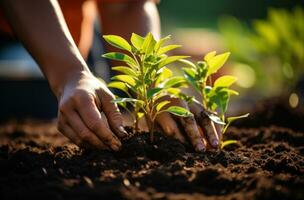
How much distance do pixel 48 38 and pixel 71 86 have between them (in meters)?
0.25

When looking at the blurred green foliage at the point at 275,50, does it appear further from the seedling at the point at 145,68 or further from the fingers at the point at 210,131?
the seedling at the point at 145,68

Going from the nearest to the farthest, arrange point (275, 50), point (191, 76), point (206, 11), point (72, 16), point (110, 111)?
point (110, 111) → point (191, 76) → point (275, 50) → point (72, 16) → point (206, 11)

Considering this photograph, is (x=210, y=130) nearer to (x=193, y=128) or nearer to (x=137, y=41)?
(x=193, y=128)

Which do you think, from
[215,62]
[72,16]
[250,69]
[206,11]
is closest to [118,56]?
[215,62]

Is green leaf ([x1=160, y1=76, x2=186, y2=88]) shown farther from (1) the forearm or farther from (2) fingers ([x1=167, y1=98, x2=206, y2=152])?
(1) the forearm

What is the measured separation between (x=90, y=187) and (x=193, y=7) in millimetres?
11193

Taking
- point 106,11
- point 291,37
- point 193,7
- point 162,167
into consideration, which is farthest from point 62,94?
point 193,7

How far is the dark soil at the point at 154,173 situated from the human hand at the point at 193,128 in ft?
0.20

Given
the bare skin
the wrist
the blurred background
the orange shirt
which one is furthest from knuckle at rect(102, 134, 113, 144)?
the orange shirt

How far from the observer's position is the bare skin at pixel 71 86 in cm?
162

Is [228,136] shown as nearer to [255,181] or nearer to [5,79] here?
[255,181]

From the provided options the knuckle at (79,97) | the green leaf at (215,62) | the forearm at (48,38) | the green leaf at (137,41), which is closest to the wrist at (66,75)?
the forearm at (48,38)

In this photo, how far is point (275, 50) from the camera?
3332 millimetres

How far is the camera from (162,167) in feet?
5.01
